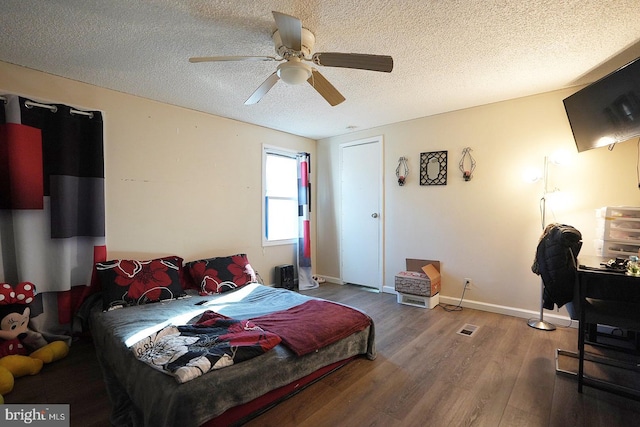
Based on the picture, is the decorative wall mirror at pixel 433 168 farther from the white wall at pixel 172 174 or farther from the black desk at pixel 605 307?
the white wall at pixel 172 174

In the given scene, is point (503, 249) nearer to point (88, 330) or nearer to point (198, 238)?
point (198, 238)

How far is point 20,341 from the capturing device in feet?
7.30

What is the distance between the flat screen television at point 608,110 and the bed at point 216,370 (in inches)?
97.7

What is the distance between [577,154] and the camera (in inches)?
114

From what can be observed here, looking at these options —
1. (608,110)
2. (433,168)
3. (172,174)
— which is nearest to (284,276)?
(172,174)

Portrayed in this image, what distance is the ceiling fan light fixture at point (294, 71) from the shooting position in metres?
1.84

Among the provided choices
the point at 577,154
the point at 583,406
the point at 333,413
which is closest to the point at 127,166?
the point at 333,413

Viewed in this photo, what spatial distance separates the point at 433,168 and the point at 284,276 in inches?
101

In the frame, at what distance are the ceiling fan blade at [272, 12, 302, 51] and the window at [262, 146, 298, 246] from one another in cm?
255

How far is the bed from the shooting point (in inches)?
55.1

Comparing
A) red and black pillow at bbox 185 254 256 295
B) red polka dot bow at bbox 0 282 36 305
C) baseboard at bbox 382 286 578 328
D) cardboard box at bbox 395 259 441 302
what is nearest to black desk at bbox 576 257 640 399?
baseboard at bbox 382 286 578 328

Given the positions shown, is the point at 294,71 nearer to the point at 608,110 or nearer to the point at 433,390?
the point at 433,390

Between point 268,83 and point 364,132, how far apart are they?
253 cm

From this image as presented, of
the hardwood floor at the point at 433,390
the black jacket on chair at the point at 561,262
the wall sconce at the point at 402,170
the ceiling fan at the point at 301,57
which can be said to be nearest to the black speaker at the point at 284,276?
the hardwood floor at the point at 433,390
